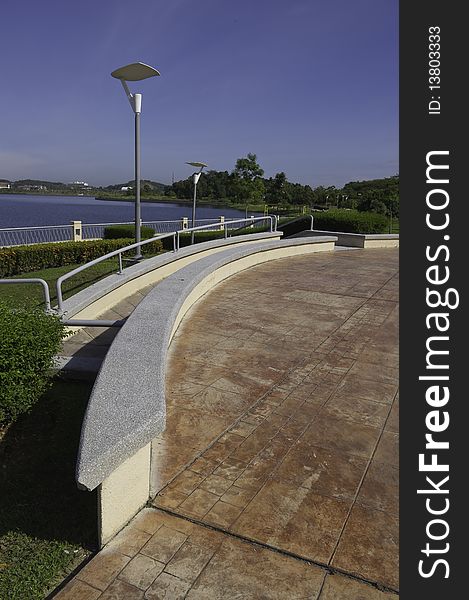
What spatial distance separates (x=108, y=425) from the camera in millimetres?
2289

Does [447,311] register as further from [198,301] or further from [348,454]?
[198,301]

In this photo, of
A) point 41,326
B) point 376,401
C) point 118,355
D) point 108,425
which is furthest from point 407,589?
point 41,326

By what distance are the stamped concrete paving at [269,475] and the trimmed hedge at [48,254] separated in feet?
21.8

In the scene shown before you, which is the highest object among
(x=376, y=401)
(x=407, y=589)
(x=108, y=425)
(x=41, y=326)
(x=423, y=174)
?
(x=423, y=174)

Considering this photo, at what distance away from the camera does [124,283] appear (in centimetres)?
664

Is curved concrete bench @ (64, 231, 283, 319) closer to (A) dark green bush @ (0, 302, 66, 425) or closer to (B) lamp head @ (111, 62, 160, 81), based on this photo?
(A) dark green bush @ (0, 302, 66, 425)

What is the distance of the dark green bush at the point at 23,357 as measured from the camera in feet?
10.4

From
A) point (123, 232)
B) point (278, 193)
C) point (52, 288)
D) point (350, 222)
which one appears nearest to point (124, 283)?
point (52, 288)

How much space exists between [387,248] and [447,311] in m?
12.0

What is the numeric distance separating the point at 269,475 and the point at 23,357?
1.99m

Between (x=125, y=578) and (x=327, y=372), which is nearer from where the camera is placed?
(x=125, y=578)

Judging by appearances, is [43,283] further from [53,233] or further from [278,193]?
[278,193]

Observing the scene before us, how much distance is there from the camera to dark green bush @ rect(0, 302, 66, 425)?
3156 millimetres

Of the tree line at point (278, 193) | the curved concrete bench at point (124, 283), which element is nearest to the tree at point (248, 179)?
the tree line at point (278, 193)
